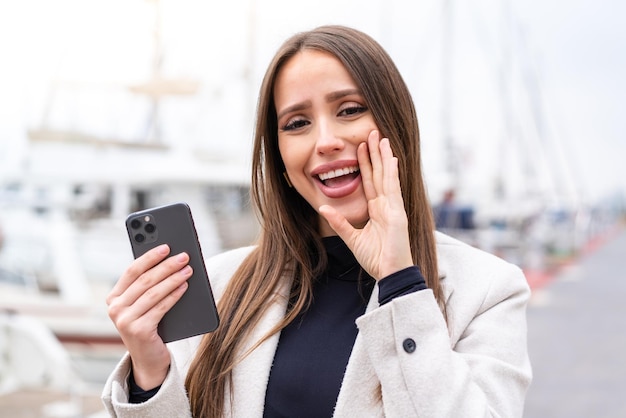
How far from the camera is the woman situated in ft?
4.32

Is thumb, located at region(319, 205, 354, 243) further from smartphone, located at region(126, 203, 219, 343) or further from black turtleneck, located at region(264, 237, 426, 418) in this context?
smartphone, located at region(126, 203, 219, 343)

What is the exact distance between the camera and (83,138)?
10.4 meters

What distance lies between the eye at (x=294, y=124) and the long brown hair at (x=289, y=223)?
0.10 m

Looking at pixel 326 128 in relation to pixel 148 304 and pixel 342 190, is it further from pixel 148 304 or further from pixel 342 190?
pixel 148 304

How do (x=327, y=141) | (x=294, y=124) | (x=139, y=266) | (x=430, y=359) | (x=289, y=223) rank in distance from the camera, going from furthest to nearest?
1. (x=289, y=223)
2. (x=294, y=124)
3. (x=327, y=141)
4. (x=139, y=266)
5. (x=430, y=359)

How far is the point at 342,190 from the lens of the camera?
4.92ft

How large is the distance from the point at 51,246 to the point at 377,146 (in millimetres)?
7799

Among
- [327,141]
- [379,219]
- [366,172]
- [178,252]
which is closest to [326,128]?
[327,141]

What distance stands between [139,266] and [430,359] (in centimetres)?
60

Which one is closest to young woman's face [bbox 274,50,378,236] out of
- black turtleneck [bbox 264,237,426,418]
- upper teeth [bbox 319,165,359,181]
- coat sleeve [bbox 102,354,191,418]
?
upper teeth [bbox 319,165,359,181]

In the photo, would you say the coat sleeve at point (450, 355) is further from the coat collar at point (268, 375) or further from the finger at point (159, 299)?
the finger at point (159, 299)

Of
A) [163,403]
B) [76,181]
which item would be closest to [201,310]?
[163,403]

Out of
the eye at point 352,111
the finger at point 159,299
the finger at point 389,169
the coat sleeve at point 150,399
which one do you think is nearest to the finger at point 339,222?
the finger at point 389,169

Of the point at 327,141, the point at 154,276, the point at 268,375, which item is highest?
the point at 327,141
